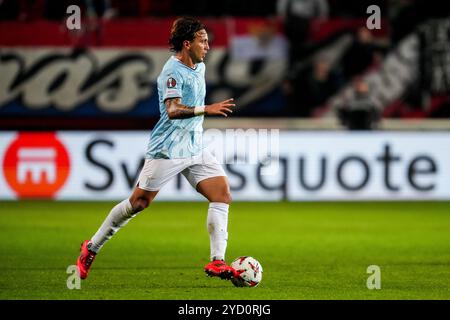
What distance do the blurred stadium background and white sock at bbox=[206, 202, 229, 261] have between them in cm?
26

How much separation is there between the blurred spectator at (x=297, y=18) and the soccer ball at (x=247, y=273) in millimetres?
10749

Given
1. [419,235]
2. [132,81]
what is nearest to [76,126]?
[132,81]

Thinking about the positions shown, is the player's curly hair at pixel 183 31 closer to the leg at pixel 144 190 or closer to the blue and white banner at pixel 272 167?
the leg at pixel 144 190

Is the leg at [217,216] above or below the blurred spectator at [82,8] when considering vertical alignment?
below

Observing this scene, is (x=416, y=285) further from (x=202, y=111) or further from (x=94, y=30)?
(x=94, y=30)

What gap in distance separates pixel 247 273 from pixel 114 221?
115cm

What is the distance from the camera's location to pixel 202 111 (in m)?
7.96

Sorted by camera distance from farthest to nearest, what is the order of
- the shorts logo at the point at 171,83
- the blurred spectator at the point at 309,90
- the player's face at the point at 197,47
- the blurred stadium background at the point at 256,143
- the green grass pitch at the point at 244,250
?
the blurred spectator at the point at 309,90, the blurred stadium background at the point at 256,143, the player's face at the point at 197,47, the shorts logo at the point at 171,83, the green grass pitch at the point at 244,250

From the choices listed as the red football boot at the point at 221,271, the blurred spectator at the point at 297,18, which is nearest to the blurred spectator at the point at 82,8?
the blurred spectator at the point at 297,18

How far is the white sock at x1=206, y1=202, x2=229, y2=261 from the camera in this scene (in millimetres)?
8211

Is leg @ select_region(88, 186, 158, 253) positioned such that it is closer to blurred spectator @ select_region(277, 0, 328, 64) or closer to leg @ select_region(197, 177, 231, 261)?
leg @ select_region(197, 177, 231, 261)

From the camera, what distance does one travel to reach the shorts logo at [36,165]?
15938mm

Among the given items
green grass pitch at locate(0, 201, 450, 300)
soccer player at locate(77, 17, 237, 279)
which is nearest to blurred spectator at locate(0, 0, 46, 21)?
green grass pitch at locate(0, 201, 450, 300)

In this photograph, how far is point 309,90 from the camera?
59.1ft
